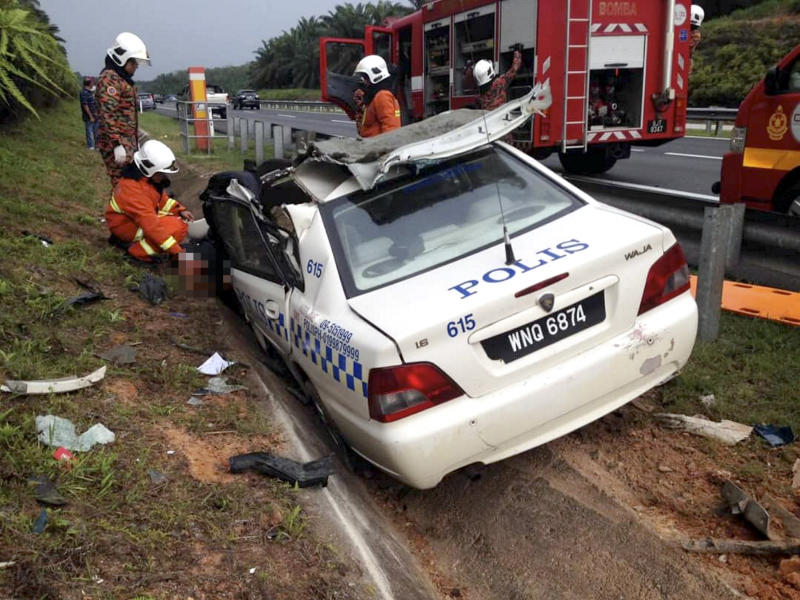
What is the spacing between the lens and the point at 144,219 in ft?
20.4

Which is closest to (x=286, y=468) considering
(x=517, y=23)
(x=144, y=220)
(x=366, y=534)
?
(x=366, y=534)

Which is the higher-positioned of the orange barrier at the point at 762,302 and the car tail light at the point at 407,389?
the car tail light at the point at 407,389

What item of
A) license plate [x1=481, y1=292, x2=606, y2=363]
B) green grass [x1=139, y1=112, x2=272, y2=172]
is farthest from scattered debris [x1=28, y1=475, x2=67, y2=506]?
green grass [x1=139, y1=112, x2=272, y2=172]

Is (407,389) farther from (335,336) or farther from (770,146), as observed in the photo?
(770,146)

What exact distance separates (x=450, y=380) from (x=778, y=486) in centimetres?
163

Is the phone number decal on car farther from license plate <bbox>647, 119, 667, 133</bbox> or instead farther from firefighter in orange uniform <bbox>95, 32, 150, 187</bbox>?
license plate <bbox>647, 119, 667, 133</bbox>

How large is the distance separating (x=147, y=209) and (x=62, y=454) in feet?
11.4

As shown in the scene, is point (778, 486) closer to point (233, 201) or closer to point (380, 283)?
point (380, 283)

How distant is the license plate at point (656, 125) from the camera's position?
36.4ft

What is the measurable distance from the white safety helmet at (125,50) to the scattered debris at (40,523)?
5.87 meters

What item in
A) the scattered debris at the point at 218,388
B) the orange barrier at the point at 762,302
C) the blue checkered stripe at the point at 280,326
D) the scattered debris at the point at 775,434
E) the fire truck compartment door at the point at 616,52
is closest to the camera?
the scattered debris at the point at 775,434

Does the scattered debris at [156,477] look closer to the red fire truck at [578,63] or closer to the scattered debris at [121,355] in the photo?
the scattered debris at [121,355]

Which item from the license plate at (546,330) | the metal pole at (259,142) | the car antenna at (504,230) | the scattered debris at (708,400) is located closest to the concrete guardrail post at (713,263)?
the scattered debris at (708,400)

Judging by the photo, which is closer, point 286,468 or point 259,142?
point 286,468
